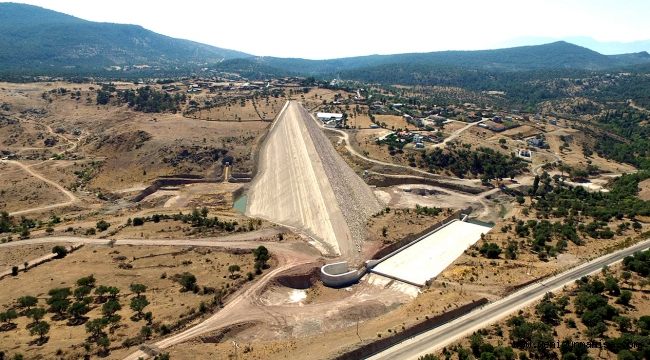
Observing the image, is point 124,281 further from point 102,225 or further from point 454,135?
point 454,135

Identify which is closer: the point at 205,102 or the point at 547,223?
the point at 547,223

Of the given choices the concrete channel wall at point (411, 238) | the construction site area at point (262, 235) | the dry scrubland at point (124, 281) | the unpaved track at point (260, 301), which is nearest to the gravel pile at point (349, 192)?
the construction site area at point (262, 235)

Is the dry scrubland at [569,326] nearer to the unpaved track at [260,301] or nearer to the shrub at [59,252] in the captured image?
the unpaved track at [260,301]

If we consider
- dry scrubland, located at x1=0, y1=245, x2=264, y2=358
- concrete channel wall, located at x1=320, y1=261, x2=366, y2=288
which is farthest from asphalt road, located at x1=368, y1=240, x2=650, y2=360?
dry scrubland, located at x1=0, y1=245, x2=264, y2=358

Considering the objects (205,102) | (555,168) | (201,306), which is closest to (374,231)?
(201,306)

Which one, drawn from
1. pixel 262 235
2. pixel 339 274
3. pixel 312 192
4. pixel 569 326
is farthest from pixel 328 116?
pixel 569 326

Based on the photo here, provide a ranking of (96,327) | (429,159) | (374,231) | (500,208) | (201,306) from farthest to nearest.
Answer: (429,159), (500,208), (374,231), (201,306), (96,327)

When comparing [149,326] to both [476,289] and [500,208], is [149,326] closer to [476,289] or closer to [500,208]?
[476,289]
